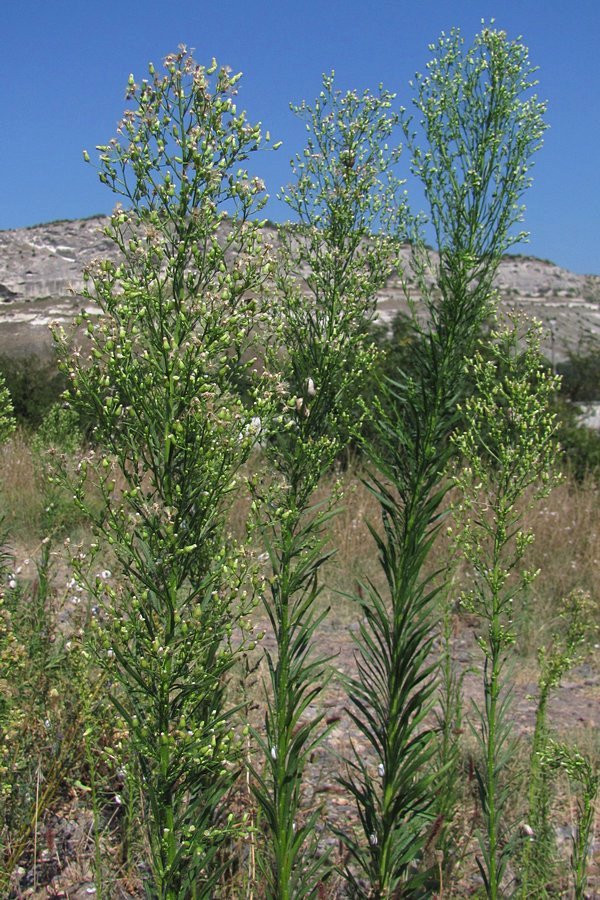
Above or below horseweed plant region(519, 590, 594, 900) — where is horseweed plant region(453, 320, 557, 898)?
above

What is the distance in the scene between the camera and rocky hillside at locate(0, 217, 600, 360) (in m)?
17.2

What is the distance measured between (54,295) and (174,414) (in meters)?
23.4

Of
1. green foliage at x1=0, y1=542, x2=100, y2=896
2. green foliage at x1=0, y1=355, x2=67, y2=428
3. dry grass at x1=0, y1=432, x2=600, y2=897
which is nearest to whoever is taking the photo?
green foliage at x1=0, y1=542, x2=100, y2=896

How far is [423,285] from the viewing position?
2.02 meters

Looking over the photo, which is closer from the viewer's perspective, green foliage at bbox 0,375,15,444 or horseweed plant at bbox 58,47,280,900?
horseweed plant at bbox 58,47,280,900

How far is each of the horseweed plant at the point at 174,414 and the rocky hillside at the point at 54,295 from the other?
1474 cm

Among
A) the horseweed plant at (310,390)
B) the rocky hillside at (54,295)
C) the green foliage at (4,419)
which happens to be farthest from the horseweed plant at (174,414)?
the rocky hillside at (54,295)

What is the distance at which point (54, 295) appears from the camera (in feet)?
75.9

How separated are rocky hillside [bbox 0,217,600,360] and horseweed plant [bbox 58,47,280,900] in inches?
580

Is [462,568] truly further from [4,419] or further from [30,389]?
[30,389]

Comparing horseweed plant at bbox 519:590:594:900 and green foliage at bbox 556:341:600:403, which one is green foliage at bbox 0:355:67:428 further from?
green foliage at bbox 556:341:600:403

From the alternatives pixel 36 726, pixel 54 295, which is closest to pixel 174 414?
pixel 36 726

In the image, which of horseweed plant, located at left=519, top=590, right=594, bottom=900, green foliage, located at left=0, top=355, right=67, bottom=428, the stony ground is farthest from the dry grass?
green foliage, located at left=0, top=355, right=67, bottom=428

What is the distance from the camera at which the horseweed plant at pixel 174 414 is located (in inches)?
52.1
